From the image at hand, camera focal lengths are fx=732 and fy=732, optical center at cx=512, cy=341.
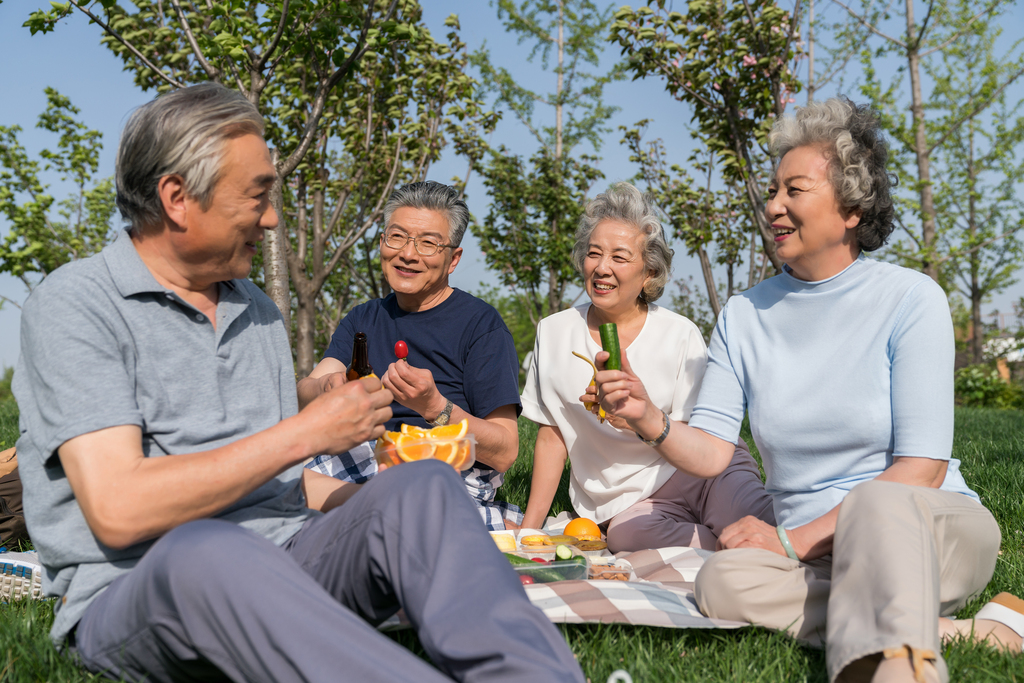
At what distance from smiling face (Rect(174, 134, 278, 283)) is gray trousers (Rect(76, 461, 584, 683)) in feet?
3.12

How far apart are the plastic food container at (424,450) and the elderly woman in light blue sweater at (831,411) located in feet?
2.04

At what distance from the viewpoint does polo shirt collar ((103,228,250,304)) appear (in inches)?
87.8

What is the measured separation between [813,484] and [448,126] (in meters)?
9.65

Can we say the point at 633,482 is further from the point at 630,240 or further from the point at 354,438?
the point at 354,438

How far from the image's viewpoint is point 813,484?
310cm

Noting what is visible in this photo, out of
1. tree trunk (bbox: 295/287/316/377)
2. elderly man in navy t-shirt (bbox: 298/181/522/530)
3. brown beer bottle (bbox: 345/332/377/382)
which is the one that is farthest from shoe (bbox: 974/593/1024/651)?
tree trunk (bbox: 295/287/316/377)

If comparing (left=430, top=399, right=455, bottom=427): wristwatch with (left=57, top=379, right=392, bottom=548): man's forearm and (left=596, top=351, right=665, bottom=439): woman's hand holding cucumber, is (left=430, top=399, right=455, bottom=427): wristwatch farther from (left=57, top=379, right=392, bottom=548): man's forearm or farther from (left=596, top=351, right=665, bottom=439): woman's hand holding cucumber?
(left=57, top=379, right=392, bottom=548): man's forearm


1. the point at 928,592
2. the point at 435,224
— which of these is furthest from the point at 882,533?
the point at 435,224

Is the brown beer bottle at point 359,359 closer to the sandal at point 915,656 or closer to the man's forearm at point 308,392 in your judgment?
the man's forearm at point 308,392

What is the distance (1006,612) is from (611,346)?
68.4 inches

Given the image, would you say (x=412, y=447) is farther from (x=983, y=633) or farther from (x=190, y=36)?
(x=190, y=36)

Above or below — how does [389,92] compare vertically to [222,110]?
above

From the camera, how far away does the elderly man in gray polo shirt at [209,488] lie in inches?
69.2

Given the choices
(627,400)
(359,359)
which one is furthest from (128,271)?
(627,400)
